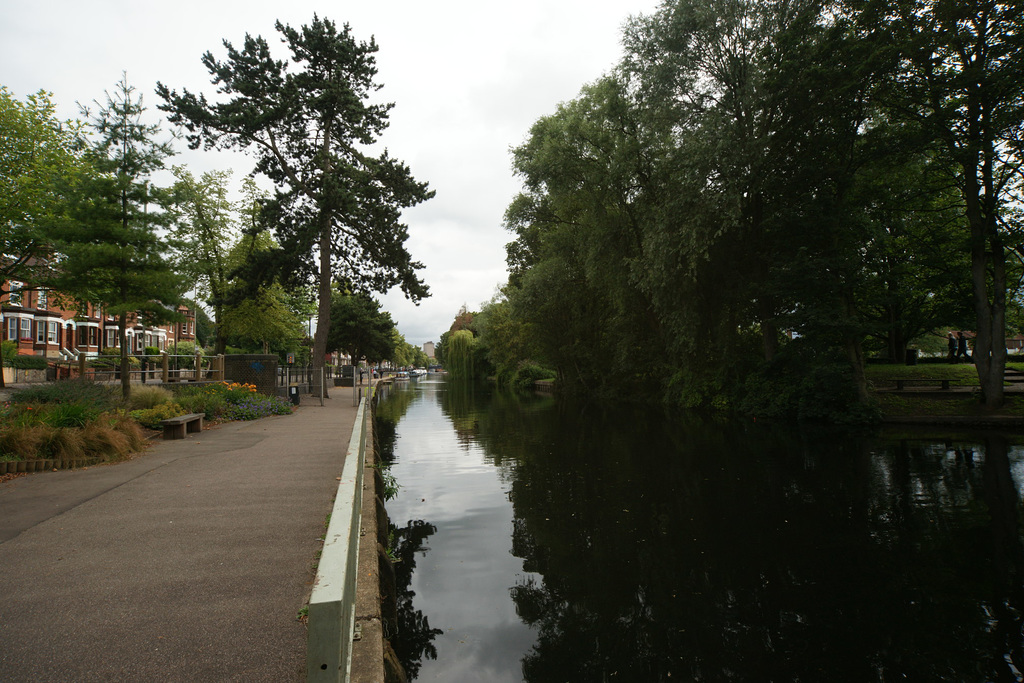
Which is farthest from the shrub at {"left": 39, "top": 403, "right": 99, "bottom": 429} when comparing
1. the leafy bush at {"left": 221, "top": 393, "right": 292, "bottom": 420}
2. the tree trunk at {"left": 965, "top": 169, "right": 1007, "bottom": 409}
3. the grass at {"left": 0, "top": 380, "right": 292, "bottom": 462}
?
the tree trunk at {"left": 965, "top": 169, "right": 1007, "bottom": 409}

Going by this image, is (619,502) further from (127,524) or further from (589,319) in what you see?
(589,319)

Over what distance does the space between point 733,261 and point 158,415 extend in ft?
63.7

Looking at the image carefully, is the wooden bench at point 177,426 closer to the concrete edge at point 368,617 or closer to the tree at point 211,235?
the concrete edge at point 368,617

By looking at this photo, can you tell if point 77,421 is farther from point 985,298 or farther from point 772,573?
point 985,298

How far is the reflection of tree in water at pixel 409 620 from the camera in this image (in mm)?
4551

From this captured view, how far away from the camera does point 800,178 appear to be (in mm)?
19156

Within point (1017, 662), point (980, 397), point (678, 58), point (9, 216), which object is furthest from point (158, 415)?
point (980, 397)

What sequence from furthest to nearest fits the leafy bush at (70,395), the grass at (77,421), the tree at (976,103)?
1. the tree at (976,103)
2. the leafy bush at (70,395)
3. the grass at (77,421)

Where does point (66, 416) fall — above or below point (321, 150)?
below

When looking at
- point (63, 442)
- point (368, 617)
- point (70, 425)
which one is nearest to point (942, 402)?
point (368, 617)

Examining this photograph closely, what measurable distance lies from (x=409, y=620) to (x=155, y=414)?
33.4 feet

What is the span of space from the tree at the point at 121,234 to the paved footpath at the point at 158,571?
280 inches

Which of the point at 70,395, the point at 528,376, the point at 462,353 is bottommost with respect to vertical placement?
the point at 528,376

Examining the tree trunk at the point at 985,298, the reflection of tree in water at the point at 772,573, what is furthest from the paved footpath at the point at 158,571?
the tree trunk at the point at 985,298
